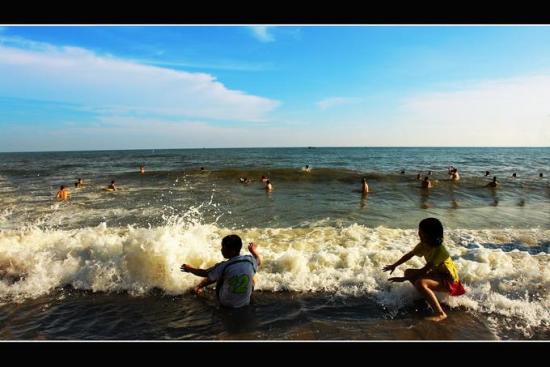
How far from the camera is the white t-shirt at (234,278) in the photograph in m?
5.04

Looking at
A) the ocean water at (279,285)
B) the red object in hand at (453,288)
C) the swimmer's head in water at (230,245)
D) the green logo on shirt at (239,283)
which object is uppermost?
the swimmer's head in water at (230,245)

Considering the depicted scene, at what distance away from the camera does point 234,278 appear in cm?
505

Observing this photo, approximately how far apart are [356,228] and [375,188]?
514 inches

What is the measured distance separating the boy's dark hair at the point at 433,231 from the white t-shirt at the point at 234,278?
2.52 m

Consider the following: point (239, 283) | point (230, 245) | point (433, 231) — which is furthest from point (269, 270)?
point (433, 231)

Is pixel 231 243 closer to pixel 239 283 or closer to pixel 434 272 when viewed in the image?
pixel 239 283

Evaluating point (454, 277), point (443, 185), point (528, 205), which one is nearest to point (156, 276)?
point (454, 277)

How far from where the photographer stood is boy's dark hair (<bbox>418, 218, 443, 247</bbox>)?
16.4 ft

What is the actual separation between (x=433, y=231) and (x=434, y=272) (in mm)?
656

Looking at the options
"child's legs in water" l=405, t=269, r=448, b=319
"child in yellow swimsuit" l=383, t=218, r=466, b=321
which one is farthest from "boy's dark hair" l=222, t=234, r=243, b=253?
"child's legs in water" l=405, t=269, r=448, b=319

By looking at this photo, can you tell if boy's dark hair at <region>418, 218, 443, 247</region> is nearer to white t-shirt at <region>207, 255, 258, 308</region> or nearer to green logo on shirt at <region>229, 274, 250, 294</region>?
Answer: white t-shirt at <region>207, 255, 258, 308</region>

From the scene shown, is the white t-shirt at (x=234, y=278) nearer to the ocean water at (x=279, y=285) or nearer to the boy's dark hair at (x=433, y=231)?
the ocean water at (x=279, y=285)

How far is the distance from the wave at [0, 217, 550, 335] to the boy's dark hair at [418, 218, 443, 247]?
102 cm

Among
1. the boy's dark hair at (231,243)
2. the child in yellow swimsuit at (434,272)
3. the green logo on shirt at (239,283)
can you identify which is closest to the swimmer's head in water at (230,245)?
the boy's dark hair at (231,243)
